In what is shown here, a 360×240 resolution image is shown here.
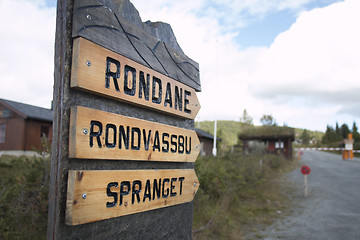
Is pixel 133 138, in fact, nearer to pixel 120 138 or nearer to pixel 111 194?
pixel 120 138

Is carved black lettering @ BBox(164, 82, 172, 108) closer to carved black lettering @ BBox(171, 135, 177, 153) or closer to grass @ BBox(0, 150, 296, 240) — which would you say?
carved black lettering @ BBox(171, 135, 177, 153)

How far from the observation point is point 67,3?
1.64 meters

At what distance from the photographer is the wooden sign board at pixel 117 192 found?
1574 millimetres

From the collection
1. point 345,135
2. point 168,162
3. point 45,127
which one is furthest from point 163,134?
point 345,135

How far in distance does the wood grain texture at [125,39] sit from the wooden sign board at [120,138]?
48 centimetres

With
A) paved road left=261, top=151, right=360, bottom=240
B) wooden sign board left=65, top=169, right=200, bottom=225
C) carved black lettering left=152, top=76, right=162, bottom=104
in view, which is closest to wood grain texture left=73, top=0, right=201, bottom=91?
carved black lettering left=152, top=76, right=162, bottom=104

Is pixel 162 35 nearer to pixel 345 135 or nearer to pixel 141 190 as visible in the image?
pixel 141 190

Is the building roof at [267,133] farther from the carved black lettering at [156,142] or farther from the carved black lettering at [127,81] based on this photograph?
the carved black lettering at [127,81]

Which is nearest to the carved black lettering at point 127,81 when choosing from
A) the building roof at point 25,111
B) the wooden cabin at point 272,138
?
the building roof at point 25,111

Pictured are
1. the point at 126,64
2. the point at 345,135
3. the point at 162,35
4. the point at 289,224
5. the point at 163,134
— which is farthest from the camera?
the point at 345,135

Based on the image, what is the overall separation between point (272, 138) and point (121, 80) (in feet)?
98.7

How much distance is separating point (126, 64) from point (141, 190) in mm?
941

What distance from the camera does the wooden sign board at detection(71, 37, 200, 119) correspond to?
1.65 metres

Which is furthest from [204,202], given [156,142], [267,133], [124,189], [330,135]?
[330,135]
